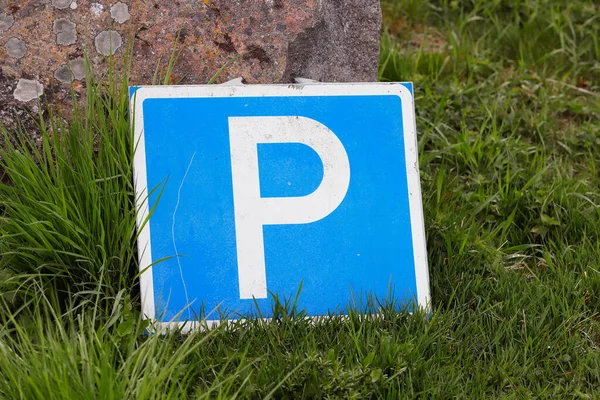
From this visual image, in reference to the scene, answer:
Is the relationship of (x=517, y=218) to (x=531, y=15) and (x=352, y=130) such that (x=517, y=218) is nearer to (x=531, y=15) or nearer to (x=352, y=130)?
(x=352, y=130)

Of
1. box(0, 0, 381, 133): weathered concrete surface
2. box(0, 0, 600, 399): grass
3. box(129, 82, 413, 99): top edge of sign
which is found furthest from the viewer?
box(0, 0, 381, 133): weathered concrete surface

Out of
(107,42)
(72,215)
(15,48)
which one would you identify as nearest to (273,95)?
(107,42)

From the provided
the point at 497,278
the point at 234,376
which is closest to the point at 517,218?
the point at 497,278

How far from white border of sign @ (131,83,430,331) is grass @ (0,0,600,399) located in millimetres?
43

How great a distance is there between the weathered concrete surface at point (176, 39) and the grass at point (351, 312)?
19cm

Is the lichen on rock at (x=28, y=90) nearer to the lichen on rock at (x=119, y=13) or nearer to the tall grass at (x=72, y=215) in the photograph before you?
the tall grass at (x=72, y=215)

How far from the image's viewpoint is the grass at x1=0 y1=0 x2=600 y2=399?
1808mm

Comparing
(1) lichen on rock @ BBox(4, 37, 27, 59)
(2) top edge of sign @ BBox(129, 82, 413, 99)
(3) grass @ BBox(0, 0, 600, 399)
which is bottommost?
(3) grass @ BBox(0, 0, 600, 399)

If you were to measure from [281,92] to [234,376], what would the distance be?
92 cm

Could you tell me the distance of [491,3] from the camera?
383cm

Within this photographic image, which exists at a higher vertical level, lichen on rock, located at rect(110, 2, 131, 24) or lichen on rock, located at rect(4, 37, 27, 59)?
lichen on rock, located at rect(110, 2, 131, 24)

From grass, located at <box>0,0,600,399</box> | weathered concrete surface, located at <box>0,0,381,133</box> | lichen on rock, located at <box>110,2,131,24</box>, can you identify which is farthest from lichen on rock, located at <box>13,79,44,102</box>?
lichen on rock, located at <box>110,2,131,24</box>

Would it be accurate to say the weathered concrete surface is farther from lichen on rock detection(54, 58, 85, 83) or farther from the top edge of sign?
the top edge of sign

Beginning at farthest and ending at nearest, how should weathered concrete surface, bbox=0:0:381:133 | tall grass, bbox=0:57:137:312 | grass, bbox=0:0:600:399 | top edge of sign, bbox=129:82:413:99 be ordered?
weathered concrete surface, bbox=0:0:381:133
top edge of sign, bbox=129:82:413:99
tall grass, bbox=0:57:137:312
grass, bbox=0:0:600:399
